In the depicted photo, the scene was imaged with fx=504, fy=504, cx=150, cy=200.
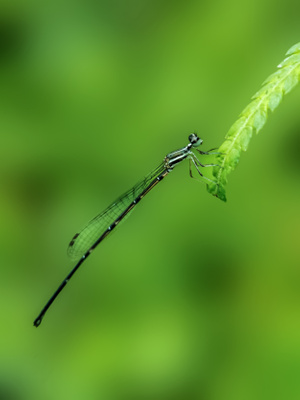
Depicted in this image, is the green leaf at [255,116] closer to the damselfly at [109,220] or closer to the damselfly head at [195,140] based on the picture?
the damselfly head at [195,140]

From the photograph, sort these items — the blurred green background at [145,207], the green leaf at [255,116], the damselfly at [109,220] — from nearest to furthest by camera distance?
the green leaf at [255,116] → the damselfly at [109,220] → the blurred green background at [145,207]

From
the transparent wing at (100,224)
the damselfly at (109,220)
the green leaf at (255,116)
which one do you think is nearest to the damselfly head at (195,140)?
the damselfly at (109,220)

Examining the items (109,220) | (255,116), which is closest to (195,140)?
(109,220)

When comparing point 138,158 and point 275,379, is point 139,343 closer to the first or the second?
point 275,379

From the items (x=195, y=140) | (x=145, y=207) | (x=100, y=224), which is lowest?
(x=100, y=224)

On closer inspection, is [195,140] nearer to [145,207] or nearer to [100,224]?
[100,224]

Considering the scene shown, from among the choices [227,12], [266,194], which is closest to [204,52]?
[227,12]

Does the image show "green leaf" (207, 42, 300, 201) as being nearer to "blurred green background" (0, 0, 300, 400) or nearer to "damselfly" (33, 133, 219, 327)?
"damselfly" (33, 133, 219, 327)
